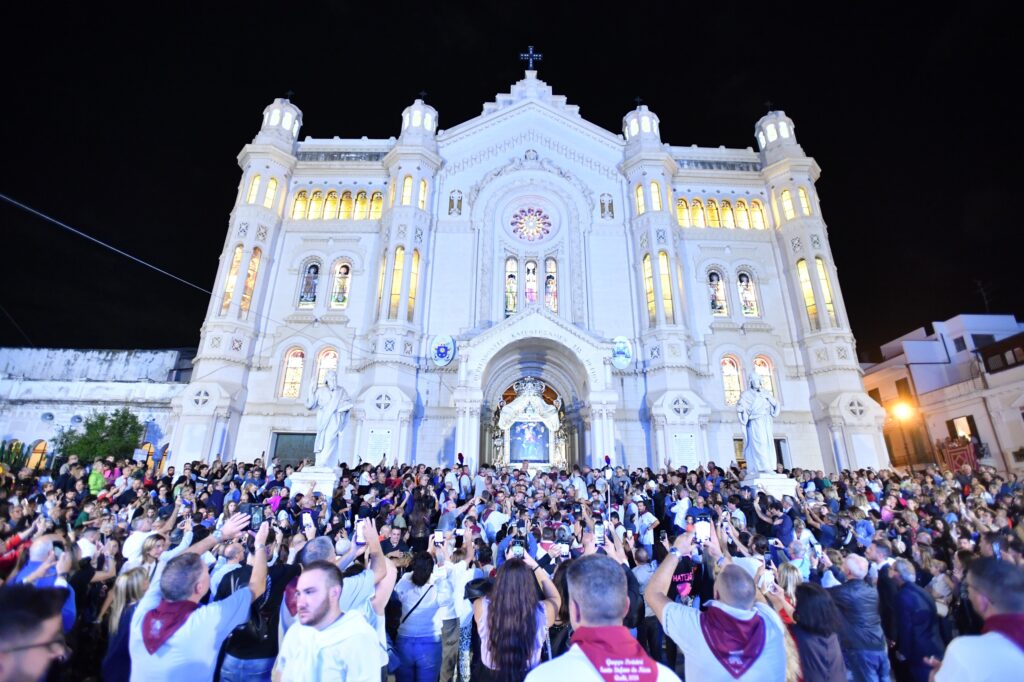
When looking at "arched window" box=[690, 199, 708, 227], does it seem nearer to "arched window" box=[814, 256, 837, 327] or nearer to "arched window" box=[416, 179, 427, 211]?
"arched window" box=[814, 256, 837, 327]

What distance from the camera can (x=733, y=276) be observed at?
84.7 ft

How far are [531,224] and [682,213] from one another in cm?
895

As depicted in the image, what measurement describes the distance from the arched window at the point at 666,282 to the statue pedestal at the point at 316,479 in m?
16.9

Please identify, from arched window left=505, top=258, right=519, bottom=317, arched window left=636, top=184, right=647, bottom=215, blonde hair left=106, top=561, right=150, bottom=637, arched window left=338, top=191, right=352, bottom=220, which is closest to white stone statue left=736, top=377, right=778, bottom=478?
arched window left=505, top=258, right=519, bottom=317

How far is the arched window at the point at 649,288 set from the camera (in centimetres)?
2378

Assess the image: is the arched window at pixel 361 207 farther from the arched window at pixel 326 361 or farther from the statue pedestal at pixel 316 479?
the statue pedestal at pixel 316 479

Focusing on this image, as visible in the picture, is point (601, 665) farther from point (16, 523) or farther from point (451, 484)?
point (451, 484)

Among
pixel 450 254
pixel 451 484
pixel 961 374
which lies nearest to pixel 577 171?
pixel 450 254

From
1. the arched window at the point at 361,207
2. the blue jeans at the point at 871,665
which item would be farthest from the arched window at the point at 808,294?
the arched window at the point at 361,207

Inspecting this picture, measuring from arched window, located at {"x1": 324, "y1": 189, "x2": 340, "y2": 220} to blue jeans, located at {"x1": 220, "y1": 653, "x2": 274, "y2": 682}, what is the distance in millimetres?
25637

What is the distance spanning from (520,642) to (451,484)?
12.1 metres

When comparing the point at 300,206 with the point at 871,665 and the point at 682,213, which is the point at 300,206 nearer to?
the point at 682,213

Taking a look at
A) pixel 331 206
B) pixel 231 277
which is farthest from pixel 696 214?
pixel 231 277

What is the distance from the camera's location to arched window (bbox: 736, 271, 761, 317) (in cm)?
2540
